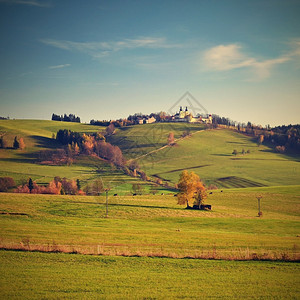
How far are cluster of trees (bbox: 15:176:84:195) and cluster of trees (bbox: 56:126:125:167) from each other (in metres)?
39.9

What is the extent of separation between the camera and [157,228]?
142 ft

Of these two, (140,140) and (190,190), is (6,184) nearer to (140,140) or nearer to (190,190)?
(190,190)

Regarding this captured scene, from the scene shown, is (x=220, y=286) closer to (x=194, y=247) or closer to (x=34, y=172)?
(x=194, y=247)

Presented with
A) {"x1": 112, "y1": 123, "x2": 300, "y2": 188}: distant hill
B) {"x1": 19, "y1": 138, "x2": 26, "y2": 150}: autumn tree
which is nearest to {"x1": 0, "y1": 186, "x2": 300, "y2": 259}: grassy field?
{"x1": 112, "y1": 123, "x2": 300, "y2": 188}: distant hill

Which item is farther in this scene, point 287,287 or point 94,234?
point 94,234

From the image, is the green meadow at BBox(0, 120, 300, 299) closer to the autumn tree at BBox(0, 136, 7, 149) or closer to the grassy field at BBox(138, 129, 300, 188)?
→ the grassy field at BBox(138, 129, 300, 188)

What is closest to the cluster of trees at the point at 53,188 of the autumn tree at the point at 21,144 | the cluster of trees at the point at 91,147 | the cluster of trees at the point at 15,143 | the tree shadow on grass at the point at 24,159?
the cluster of trees at the point at 91,147

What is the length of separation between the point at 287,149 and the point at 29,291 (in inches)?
7274

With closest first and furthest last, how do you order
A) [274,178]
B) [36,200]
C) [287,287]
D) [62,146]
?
[287,287] < [36,200] < [274,178] < [62,146]

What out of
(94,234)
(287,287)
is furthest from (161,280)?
(94,234)

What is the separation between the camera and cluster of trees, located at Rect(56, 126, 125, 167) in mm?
146125

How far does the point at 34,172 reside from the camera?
116000 millimetres

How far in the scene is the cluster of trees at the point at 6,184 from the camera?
93.3 metres

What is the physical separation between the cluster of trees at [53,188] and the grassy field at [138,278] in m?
67.8
